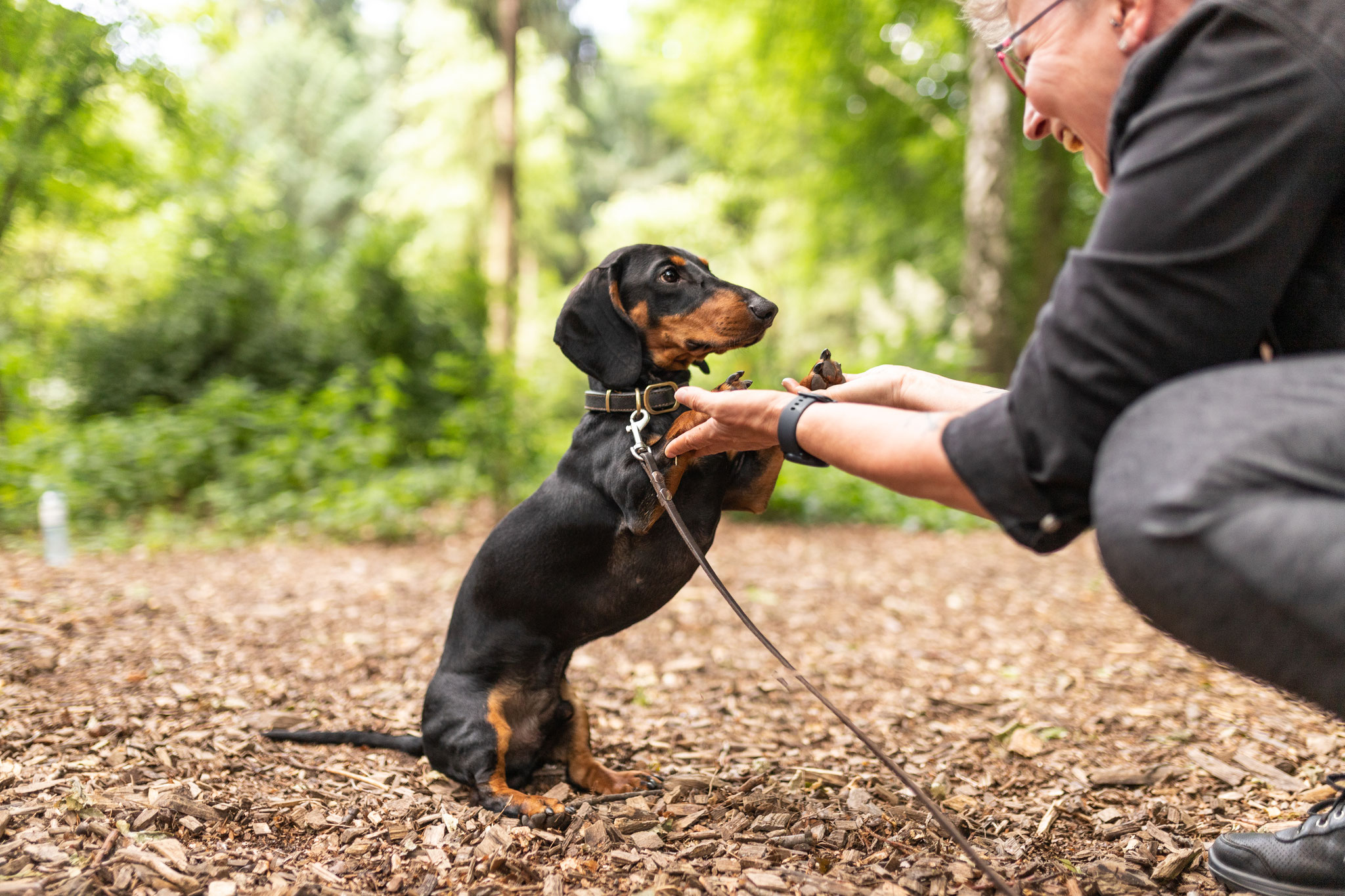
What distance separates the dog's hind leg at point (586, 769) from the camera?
2830mm

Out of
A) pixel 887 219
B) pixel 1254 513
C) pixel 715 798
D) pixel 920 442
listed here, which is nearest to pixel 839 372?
pixel 920 442

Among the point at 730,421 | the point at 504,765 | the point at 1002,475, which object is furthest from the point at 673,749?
the point at 1002,475

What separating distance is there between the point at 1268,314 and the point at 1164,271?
0.30m

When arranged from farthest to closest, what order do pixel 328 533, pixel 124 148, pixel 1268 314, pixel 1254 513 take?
1. pixel 124 148
2. pixel 328 533
3. pixel 1268 314
4. pixel 1254 513

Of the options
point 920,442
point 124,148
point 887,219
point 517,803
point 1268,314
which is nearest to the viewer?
point 1268,314

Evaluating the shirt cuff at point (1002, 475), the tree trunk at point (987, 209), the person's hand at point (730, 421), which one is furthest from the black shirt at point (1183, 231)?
the tree trunk at point (987, 209)

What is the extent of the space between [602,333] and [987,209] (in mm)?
7751

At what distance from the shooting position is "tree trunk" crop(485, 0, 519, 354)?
41.3ft

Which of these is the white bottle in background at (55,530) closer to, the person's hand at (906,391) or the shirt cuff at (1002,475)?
the person's hand at (906,391)

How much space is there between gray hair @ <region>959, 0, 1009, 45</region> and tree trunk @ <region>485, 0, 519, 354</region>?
10.6 m

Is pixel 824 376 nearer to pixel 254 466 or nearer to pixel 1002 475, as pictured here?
pixel 1002 475

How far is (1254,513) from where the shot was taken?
55.1 inches

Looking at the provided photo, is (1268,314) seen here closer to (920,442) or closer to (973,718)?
(920,442)

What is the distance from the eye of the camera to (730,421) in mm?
2105
